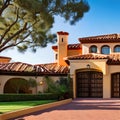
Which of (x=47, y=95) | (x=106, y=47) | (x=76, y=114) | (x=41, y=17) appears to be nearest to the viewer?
(x=76, y=114)

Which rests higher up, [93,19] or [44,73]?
[93,19]

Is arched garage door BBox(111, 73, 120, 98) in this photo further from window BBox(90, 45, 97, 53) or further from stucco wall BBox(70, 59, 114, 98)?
window BBox(90, 45, 97, 53)

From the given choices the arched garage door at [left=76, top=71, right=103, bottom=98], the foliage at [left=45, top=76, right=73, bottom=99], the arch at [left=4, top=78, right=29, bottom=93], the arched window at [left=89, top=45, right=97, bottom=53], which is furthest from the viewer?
the arched window at [left=89, top=45, right=97, bottom=53]

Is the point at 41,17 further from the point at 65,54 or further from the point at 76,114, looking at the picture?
the point at 65,54

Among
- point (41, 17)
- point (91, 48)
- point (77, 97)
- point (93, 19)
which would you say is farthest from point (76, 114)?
point (91, 48)

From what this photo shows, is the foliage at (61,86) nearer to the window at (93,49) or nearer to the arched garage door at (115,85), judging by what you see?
the arched garage door at (115,85)

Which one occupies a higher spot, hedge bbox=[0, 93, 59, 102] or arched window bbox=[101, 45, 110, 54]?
arched window bbox=[101, 45, 110, 54]

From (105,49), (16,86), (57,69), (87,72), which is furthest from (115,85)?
(16,86)

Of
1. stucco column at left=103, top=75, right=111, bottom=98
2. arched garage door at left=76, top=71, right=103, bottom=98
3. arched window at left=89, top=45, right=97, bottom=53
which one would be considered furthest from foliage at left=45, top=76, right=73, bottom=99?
arched window at left=89, top=45, right=97, bottom=53

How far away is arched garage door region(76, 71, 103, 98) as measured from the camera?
1280 inches

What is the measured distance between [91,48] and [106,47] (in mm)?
1628

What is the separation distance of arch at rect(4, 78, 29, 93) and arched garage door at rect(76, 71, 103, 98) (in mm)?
5229

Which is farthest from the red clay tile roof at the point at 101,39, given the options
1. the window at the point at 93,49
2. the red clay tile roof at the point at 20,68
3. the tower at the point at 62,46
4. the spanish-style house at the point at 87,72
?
the red clay tile roof at the point at 20,68

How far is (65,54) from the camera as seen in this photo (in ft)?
125
